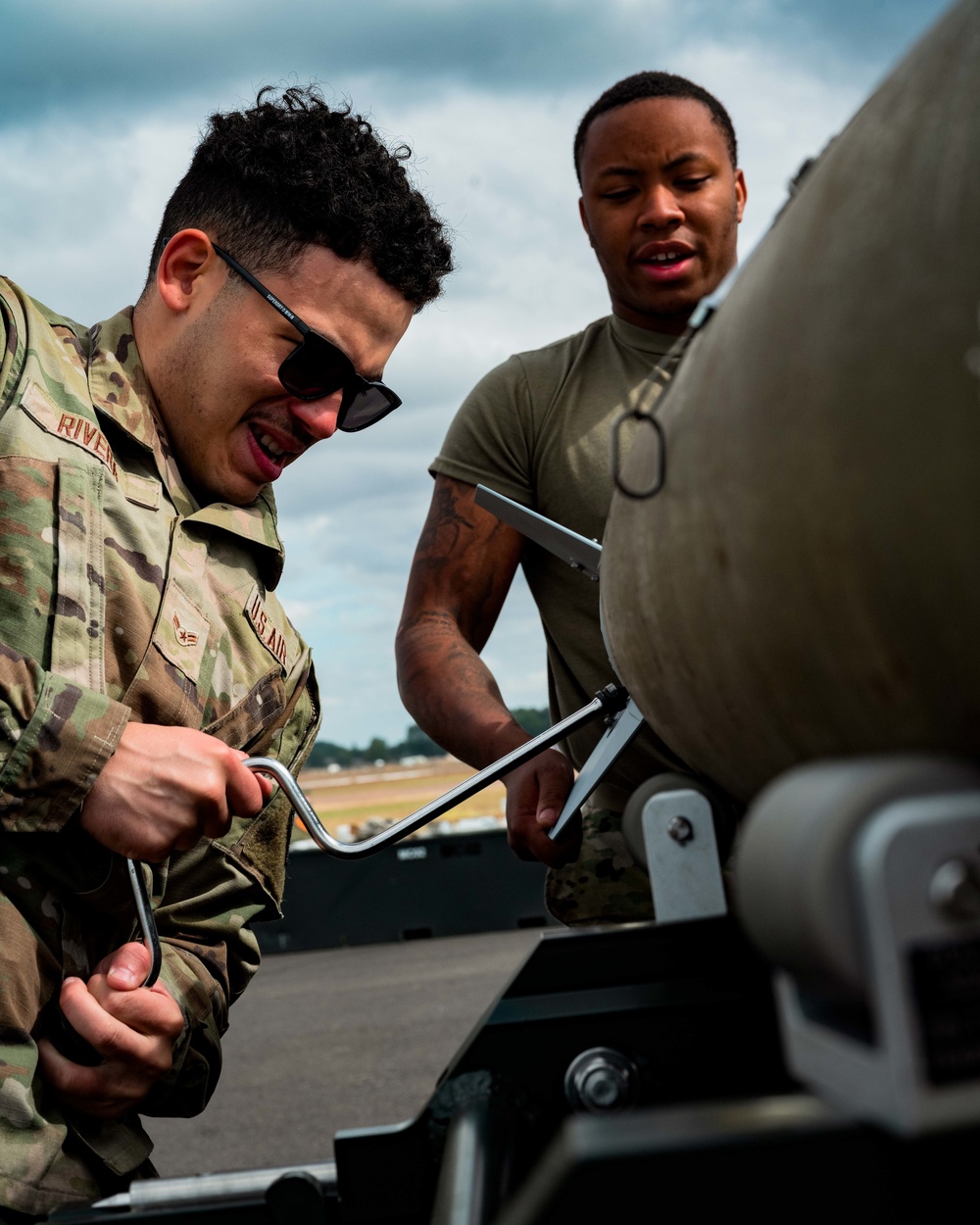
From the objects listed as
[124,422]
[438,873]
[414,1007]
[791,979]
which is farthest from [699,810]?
[438,873]

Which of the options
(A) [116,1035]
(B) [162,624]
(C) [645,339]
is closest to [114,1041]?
(A) [116,1035]

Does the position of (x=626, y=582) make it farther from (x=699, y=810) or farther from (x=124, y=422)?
(x=124, y=422)

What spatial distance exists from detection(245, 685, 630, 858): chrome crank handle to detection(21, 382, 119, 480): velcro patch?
618mm

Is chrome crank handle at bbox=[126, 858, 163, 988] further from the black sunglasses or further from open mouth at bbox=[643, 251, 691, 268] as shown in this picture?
open mouth at bbox=[643, 251, 691, 268]

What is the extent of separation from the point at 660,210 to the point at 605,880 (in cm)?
142

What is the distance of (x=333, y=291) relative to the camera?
2.36m

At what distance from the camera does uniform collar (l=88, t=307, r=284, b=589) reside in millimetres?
2158

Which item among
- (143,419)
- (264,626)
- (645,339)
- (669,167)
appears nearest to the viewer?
(143,419)

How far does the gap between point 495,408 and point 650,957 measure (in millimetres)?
1694

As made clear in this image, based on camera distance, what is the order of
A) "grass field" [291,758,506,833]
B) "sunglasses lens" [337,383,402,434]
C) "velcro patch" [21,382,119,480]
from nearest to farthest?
"velcro patch" [21,382,119,480] < "sunglasses lens" [337,383,402,434] < "grass field" [291,758,506,833]

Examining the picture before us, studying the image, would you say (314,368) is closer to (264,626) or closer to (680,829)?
(264,626)

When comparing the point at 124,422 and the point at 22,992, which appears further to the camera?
the point at 124,422

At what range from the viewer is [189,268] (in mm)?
2393

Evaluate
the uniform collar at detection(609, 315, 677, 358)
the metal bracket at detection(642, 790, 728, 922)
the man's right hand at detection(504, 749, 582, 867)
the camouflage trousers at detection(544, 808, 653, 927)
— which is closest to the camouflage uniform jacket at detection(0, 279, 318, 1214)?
the man's right hand at detection(504, 749, 582, 867)
